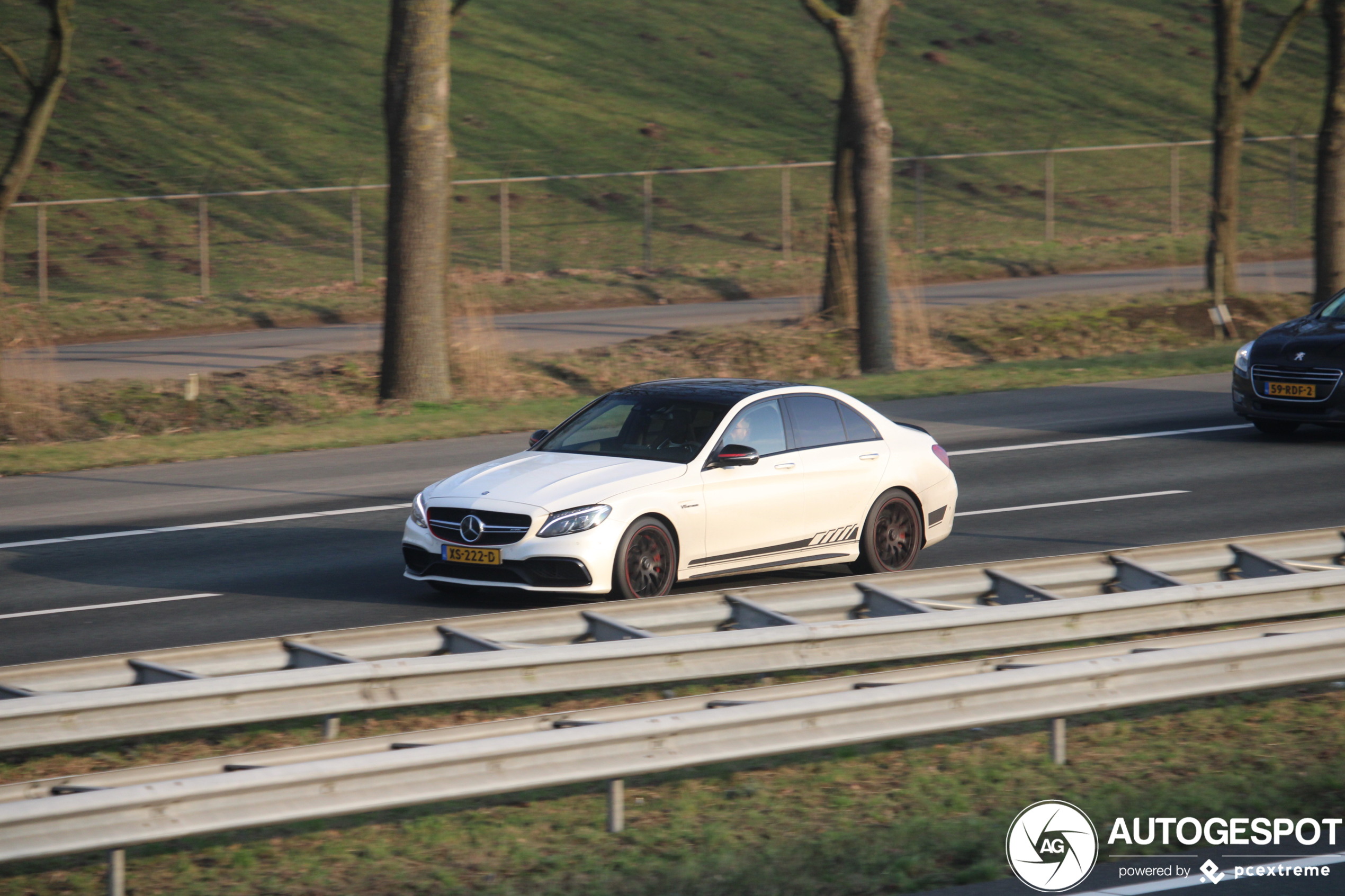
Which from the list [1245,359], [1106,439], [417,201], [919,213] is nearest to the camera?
[1245,359]

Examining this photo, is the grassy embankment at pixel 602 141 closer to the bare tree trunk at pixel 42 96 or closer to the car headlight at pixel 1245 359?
the bare tree trunk at pixel 42 96

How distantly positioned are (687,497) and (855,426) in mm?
1766

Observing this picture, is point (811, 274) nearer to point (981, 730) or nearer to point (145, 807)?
point (981, 730)

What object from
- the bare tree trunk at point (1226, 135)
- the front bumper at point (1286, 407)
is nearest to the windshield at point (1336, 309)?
the front bumper at point (1286, 407)

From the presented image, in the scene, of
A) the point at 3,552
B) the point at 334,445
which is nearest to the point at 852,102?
the point at 334,445

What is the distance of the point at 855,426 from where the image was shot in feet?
37.9

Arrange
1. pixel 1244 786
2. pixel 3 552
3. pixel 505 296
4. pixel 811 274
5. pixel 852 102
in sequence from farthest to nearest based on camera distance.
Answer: pixel 811 274 → pixel 505 296 → pixel 852 102 → pixel 3 552 → pixel 1244 786

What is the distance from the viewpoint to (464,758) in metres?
5.73

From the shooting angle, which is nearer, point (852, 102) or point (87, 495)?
point (87, 495)

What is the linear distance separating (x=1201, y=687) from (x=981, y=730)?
1.16 metres

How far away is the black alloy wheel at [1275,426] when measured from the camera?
56.0 feet

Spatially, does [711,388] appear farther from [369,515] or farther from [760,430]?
[369,515]

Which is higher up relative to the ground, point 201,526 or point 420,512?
point 420,512

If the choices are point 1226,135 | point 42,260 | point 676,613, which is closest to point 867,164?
point 1226,135
